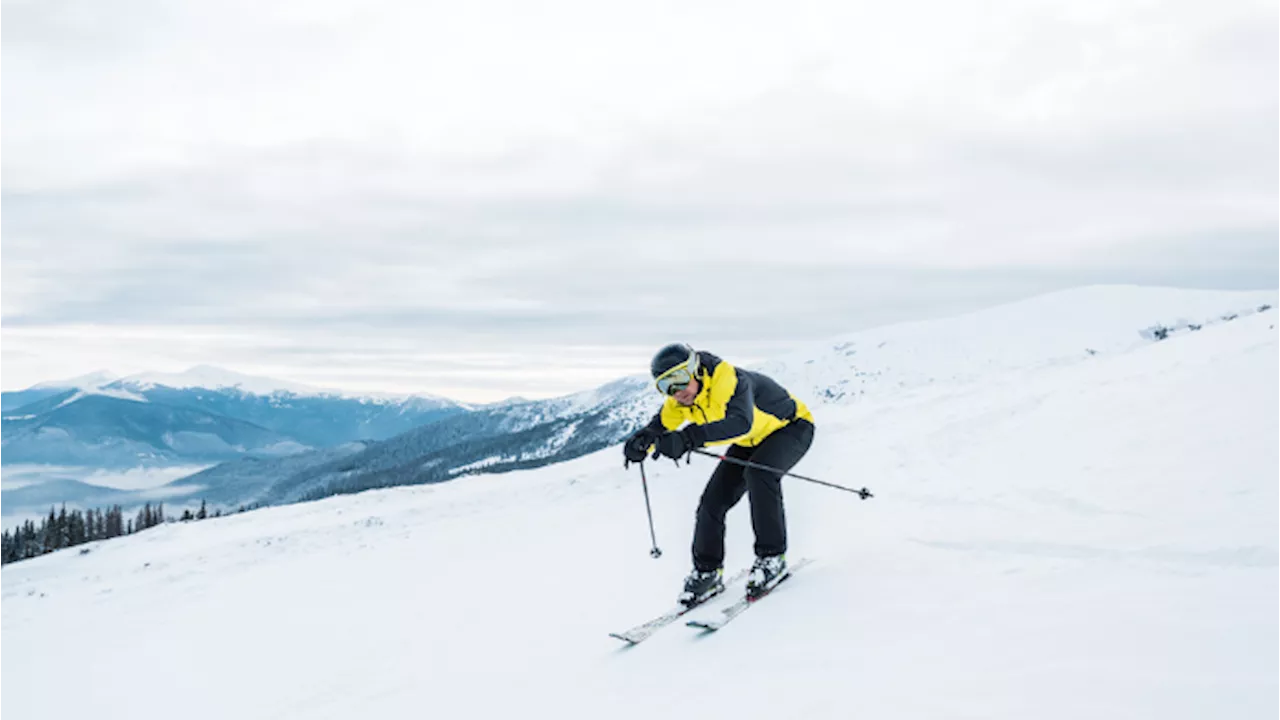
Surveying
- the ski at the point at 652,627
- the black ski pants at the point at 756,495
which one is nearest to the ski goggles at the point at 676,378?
the black ski pants at the point at 756,495

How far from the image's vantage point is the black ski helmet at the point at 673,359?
267 inches

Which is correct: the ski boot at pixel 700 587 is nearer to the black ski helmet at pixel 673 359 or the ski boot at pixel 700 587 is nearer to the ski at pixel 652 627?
the ski at pixel 652 627

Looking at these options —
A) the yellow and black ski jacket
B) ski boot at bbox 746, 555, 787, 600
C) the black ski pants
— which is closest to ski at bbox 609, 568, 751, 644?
the black ski pants

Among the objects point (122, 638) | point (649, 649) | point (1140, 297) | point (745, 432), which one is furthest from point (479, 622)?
point (1140, 297)

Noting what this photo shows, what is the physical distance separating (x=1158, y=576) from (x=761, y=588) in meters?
3.21

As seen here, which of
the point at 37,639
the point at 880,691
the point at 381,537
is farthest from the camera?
the point at 381,537

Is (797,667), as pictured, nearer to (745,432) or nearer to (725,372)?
(745,432)

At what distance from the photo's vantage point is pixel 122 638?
15070 millimetres

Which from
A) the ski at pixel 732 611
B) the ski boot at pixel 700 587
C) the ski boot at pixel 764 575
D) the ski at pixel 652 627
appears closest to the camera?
the ski at pixel 732 611

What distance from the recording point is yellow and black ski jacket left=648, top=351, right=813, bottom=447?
22.1 ft

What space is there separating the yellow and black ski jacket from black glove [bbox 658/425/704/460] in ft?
0.04

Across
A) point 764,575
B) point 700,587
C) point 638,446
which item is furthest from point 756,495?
point 638,446

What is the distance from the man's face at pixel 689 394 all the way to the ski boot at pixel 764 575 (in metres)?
1.76

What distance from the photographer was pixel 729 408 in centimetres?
684
